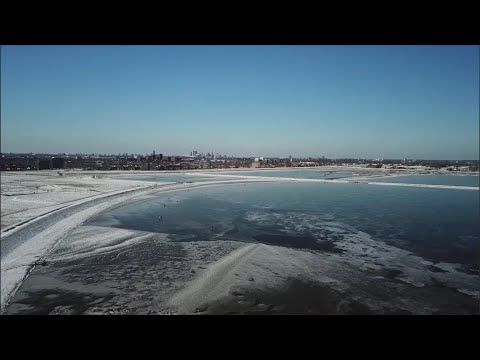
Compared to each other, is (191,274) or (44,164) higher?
(44,164)

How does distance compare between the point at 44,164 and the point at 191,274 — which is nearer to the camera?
the point at 191,274

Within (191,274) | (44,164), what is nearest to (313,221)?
(191,274)

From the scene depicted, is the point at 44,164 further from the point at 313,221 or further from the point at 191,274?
the point at 191,274

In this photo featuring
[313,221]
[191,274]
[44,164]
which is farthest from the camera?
[44,164]

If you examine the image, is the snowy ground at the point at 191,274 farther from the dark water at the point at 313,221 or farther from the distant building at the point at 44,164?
the distant building at the point at 44,164

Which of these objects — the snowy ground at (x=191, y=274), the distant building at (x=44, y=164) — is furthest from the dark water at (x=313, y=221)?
the distant building at (x=44, y=164)

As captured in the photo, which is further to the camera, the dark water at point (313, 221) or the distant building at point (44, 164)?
the distant building at point (44, 164)

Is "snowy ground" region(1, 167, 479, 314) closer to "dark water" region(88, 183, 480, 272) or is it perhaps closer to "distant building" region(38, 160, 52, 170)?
"dark water" region(88, 183, 480, 272)
